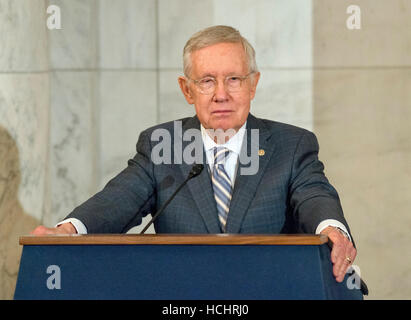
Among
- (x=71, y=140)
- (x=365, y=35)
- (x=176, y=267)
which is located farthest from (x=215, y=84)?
(x=365, y=35)

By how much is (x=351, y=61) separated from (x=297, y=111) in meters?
0.49

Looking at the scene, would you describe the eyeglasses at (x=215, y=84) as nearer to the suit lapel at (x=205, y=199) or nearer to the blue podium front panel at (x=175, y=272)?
the suit lapel at (x=205, y=199)

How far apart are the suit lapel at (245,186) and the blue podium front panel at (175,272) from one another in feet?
2.90

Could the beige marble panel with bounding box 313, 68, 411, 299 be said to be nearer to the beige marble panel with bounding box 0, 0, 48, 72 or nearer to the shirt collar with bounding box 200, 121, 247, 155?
the beige marble panel with bounding box 0, 0, 48, 72

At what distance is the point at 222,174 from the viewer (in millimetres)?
3498

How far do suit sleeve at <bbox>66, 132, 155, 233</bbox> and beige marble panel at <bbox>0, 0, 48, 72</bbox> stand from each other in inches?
60.0

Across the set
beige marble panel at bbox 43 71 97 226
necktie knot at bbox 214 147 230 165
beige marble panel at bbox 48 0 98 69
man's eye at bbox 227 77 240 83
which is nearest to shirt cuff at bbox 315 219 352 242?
necktie knot at bbox 214 147 230 165

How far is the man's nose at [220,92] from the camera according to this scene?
11.4 ft

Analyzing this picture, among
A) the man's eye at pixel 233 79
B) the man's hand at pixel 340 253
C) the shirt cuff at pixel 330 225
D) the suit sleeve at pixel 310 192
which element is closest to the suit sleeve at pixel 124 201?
the man's eye at pixel 233 79

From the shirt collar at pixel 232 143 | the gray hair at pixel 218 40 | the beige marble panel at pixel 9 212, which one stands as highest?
the gray hair at pixel 218 40

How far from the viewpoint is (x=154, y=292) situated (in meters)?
2.39

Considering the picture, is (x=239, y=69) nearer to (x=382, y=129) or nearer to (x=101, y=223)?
(x=101, y=223)

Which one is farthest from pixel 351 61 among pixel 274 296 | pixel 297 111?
pixel 274 296

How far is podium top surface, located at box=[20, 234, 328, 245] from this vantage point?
7.71ft
